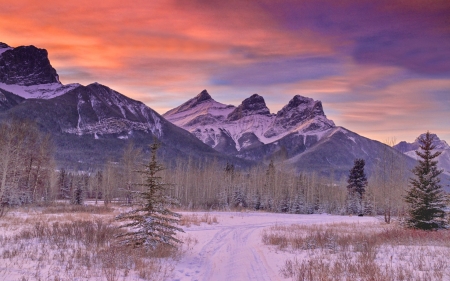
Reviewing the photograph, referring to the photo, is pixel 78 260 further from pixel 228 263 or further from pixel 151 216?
pixel 228 263

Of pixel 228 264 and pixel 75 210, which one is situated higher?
pixel 228 264

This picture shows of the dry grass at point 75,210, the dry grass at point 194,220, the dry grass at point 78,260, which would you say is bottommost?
the dry grass at point 75,210

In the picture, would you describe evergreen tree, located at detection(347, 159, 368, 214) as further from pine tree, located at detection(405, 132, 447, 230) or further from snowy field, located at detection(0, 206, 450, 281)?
snowy field, located at detection(0, 206, 450, 281)

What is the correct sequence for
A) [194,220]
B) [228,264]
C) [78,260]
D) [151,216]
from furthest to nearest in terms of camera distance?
[194,220], [151,216], [228,264], [78,260]

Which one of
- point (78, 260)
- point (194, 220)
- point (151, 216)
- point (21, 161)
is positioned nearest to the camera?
point (78, 260)

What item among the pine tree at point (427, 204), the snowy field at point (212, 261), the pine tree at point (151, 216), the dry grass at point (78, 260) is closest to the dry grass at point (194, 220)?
the snowy field at point (212, 261)

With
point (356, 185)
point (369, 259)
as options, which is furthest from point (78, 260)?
point (356, 185)

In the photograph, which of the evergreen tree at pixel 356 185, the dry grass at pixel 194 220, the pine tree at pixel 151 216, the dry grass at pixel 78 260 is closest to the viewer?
the dry grass at pixel 78 260

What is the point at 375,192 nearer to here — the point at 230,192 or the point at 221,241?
the point at 230,192

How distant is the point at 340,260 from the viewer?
12102 millimetres

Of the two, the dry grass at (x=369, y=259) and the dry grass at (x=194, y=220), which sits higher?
the dry grass at (x=369, y=259)

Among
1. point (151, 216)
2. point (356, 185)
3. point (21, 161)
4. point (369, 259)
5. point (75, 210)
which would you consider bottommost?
point (75, 210)

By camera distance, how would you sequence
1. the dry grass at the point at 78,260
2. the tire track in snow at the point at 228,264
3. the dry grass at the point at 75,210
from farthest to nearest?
the dry grass at the point at 75,210
the tire track in snow at the point at 228,264
the dry grass at the point at 78,260

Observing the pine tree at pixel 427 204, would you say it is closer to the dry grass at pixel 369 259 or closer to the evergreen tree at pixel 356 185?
the dry grass at pixel 369 259
